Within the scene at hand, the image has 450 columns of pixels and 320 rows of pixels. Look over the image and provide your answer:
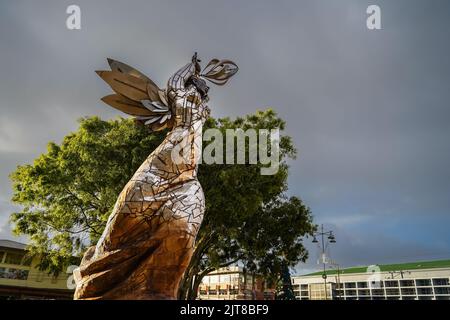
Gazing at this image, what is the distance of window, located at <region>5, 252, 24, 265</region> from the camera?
2853 cm

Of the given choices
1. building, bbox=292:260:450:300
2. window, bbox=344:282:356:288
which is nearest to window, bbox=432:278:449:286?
building, bbox=292:260:450:300

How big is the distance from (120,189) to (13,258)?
19.7 m

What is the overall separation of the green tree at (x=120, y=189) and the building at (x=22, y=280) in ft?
40.8

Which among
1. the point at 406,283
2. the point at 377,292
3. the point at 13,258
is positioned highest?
the point at 13,258

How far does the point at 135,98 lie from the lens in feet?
31.0

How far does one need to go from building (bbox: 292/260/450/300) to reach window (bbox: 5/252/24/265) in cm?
3526

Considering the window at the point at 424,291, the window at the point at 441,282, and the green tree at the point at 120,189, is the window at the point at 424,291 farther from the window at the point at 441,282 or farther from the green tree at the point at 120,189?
the green tree at the point at 120,189

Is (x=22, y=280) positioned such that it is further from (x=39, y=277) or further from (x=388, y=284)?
(x=388, y=284)

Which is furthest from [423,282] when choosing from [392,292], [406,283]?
[392,292]

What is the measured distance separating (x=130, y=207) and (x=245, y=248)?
11094 mm

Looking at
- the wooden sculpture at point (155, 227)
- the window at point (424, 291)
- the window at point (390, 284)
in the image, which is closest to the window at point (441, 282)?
the window at point (424, 291)

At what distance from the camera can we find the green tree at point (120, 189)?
15.4 meters

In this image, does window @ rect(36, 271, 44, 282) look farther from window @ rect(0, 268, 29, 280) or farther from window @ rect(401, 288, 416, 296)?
window @ rect(401, 288, 416, 296)
